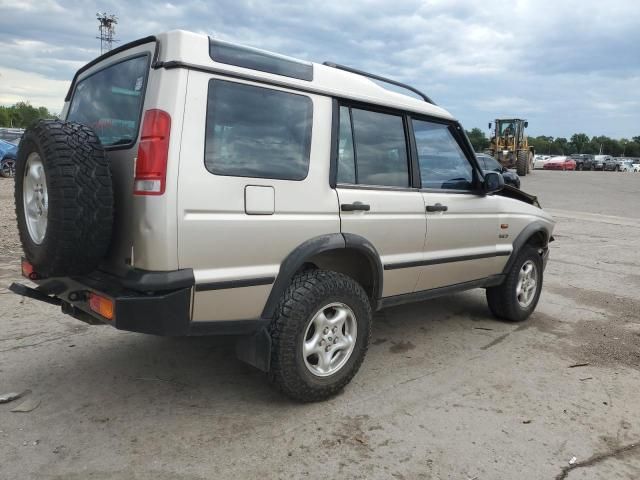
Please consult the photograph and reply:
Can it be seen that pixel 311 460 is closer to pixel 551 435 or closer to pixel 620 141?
pixel 551 435

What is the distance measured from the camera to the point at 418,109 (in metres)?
3.84

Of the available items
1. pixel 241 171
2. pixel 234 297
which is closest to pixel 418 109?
pixel 241 171

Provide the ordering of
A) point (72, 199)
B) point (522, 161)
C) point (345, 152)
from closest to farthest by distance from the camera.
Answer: point (72, 199) → point (345, 152) → point (522, 161)

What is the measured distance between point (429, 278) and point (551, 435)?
1.36 metres

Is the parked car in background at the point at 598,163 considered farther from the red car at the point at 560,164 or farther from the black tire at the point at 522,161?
the black tire at the point at 522,161

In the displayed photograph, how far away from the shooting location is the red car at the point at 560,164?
4722cm

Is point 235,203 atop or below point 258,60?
below

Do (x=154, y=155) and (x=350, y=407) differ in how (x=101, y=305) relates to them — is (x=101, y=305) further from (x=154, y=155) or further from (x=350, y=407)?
(x=350, y=407)

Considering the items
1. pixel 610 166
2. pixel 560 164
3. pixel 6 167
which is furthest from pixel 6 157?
pixel 610 166

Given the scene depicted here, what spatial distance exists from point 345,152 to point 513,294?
7.93 feet

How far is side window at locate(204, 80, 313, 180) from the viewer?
2643 mm

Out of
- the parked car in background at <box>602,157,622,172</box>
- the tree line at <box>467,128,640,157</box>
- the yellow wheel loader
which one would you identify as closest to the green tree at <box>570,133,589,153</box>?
the tree line at <box>467,128,640,157</box>

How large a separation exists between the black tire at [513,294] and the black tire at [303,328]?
2.05m

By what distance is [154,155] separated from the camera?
2.48 meters
